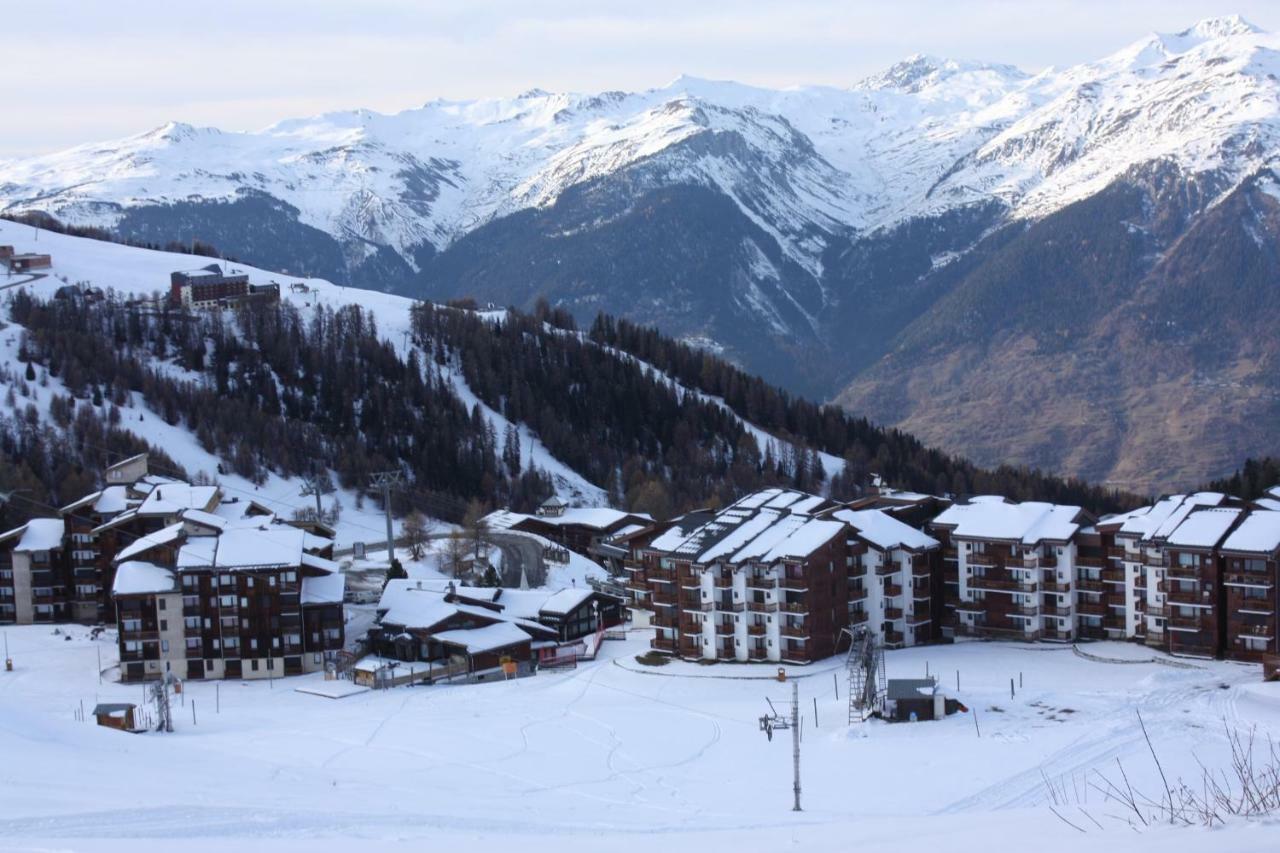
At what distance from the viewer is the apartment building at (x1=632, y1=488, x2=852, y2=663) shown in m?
61.6

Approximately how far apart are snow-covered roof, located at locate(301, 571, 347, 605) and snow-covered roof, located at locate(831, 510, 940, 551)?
21.2 metres

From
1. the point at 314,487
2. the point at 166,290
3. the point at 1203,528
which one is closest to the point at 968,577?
the point at 1203,528

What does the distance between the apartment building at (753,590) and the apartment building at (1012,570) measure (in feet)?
20.0

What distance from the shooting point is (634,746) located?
47.6 metres

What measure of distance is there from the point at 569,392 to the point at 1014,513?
83.2 m

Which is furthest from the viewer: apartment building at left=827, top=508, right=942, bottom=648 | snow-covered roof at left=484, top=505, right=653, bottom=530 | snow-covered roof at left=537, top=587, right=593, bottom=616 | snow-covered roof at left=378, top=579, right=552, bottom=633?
snow-covered roof at left=484, top=505, right=653, bottom=530

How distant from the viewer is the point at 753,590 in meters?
62.4

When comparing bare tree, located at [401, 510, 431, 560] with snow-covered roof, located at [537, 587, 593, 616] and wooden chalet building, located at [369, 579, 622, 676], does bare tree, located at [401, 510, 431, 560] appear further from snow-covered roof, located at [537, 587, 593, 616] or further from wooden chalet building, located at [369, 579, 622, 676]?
snow-covered roof, located at [537, 587, 593, 616]

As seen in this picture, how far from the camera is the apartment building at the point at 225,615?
62375 mm

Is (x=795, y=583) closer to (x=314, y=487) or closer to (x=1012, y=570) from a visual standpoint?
(x=1012, y=570)

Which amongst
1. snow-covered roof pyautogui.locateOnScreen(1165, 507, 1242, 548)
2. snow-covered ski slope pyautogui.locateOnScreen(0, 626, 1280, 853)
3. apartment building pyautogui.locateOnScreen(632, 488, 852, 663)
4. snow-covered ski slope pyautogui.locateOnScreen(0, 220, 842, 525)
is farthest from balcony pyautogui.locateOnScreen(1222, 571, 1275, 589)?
snow-covered ski slope pyautogui.locateOnScreen(0, 220, 842, 525)

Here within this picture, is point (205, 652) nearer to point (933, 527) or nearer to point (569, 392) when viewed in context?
point (933, 527)

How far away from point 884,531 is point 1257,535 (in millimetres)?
14834

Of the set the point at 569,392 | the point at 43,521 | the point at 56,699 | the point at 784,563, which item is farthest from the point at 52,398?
the point at 784,563
